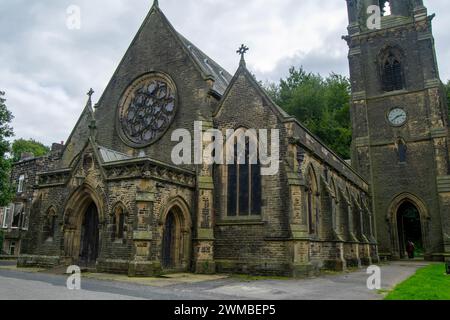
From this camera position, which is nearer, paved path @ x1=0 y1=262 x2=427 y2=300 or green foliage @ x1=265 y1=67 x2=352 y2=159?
paved path @ x1=0 y1=262 x2=427 y2=300

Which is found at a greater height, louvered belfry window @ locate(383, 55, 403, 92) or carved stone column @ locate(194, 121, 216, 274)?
louvered belfry window @ locate(383, 55, 403, 92)

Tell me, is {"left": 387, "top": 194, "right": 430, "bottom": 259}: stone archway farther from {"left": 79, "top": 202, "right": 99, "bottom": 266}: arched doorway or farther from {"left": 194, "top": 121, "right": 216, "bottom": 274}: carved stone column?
{"left": 79, "top": 202, "right": 99, "bottom": 266}: arched doorway

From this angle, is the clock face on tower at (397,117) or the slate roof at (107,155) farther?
the clock face on tower at (397,117)

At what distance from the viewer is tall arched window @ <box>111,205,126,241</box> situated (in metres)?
15.3

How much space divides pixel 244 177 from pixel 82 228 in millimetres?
7714

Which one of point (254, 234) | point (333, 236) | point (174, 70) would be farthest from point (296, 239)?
point (174, 70)

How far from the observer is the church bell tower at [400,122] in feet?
102

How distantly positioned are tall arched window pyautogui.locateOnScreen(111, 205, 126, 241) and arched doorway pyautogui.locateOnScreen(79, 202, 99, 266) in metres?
1.97

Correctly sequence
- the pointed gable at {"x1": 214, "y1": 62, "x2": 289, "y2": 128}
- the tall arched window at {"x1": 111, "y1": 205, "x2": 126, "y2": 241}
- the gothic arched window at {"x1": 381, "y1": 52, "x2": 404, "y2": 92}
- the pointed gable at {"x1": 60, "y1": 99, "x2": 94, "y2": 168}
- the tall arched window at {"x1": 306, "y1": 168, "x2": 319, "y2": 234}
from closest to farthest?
1. the tall arched window at {"x1": 111, "y1": 205, "x2": 126, "y2": 241}
2. the pointed gable at {"x1": 214, "y1": 62, "x2": 289, "y2": 128}
3. the tall arched window at {"x1": 306, "y1": 168, "x2": 319, "y2": 234}
4. the pointed gable at {"x1": 60, "y1": 99, "x2": 94, "y2": 168}
5. the gothic arched window at {"x1": 381, "y1": 52, "x2": 404, "y2": 92}

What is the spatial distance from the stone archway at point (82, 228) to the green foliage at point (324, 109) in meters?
31.4

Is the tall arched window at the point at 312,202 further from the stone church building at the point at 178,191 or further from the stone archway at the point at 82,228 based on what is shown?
the stone archway at the point at 82,228

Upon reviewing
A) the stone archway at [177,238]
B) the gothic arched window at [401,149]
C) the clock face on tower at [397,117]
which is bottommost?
the stone archway at [177,238]

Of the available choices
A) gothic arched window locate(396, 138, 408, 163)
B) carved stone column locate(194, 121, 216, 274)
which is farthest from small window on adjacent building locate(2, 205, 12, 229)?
gothic arched window locate(396, 138, 408, 163)

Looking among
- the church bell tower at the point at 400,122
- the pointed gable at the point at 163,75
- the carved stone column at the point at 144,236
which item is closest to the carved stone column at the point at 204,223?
the pointed gable at the point at 163,75
